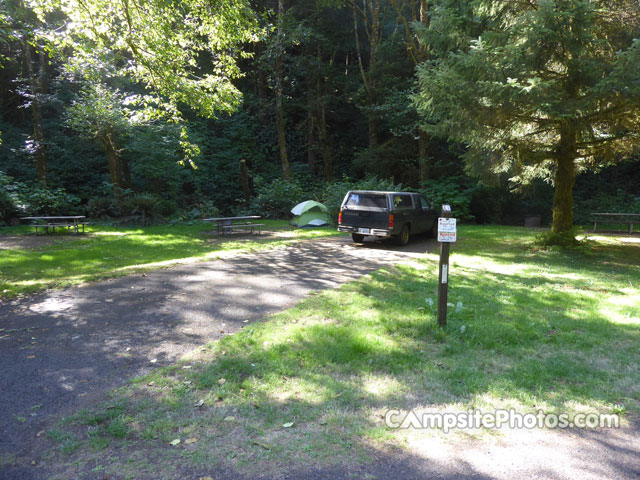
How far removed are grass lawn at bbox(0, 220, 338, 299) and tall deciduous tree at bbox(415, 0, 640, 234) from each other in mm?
7087

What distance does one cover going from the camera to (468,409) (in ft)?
11.9

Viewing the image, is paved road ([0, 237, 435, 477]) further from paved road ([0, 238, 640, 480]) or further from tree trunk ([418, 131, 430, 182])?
tree trunk ([418, 131, 430, 182])

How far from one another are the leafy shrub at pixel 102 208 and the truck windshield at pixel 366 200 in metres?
12.8

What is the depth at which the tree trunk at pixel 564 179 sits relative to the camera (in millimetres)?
12297

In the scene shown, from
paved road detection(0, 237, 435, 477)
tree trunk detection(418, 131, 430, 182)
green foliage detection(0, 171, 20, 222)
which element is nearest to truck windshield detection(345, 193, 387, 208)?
paved road detection(0, 237, 435, 477)

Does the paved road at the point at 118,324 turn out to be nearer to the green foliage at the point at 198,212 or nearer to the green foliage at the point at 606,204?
the green foliage at the point at 198,212

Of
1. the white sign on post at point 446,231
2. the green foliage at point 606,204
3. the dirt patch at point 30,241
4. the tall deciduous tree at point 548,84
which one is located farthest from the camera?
the green foliage at point 606,204

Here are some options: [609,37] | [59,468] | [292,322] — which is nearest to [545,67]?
[609,37]

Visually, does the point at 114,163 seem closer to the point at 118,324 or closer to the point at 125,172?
the point at 125,172

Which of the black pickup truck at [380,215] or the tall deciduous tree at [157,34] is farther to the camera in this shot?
the black pickup truck at [380,215]

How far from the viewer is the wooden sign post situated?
5477 millimetres

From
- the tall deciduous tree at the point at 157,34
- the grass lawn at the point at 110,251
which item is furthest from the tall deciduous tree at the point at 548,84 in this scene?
the grass lawn at the point at 110,251

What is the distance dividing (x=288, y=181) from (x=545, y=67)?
50.7 ft

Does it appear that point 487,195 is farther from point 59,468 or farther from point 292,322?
point 59,468
